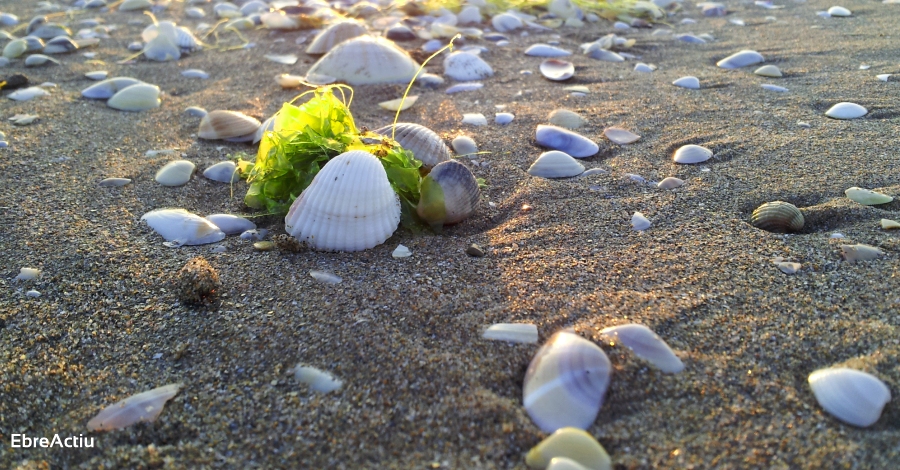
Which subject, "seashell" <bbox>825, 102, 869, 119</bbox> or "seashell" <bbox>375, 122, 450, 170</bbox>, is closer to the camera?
"seashell" <bbox>375, 122, 450, 170</bbox>

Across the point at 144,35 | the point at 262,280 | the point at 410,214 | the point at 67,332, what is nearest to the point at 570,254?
the point at 410,214

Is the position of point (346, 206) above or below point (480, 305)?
above

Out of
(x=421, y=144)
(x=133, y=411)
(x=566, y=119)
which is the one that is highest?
(x=421, y=144)

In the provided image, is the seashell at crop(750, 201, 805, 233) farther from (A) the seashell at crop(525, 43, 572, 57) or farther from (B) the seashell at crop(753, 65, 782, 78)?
(A) the seashell at crop(525, 43, 572, 57)

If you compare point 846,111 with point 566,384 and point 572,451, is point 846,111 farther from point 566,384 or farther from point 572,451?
point 572,451

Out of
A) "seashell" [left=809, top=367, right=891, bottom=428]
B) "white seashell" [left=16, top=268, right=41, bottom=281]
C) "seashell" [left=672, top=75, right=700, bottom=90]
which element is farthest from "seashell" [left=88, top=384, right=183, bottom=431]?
"seashell" [left=672, top=75, right=700, bottom=90]

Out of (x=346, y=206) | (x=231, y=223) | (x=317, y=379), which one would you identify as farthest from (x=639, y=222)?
(x=231, y=223)
